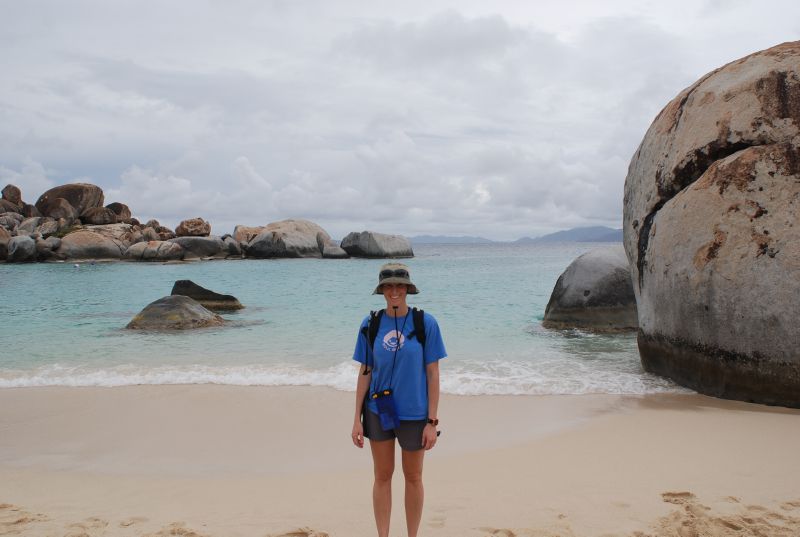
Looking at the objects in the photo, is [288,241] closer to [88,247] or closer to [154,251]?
[154,251]

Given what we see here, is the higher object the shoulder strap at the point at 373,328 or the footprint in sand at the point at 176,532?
the shoulder strap at the point at 373,328

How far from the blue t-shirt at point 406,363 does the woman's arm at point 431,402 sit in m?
0.03

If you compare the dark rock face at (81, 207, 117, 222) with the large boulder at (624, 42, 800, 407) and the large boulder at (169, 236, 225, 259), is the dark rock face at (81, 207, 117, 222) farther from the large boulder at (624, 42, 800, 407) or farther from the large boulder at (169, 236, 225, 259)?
the large boulder at (624, 42, 800, 407)

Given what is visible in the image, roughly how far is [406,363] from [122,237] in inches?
1919

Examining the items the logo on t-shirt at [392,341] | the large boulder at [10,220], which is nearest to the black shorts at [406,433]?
the logo on t-shirt at [392,341]

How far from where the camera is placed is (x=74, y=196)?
52.7 meters

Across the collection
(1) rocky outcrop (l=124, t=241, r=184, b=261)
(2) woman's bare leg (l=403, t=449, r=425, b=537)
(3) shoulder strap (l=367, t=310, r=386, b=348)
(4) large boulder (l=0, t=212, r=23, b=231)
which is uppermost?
(4) large boulder (l=0, t=212, r=23, b=231)

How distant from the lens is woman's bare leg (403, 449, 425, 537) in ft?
10.9

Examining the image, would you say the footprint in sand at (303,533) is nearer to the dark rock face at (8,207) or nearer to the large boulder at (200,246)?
the large boulder at (200,246)

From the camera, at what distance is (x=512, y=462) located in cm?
502

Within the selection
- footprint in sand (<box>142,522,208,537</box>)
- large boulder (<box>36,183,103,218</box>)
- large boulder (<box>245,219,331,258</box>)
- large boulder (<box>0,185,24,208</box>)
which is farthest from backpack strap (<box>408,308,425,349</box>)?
large boulder (<box>0,185,24,208</box>)

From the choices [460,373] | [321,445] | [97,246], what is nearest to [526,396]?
[460,373]

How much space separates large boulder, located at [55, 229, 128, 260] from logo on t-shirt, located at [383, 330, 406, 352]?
45.9 m

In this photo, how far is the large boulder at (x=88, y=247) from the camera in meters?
43.2
